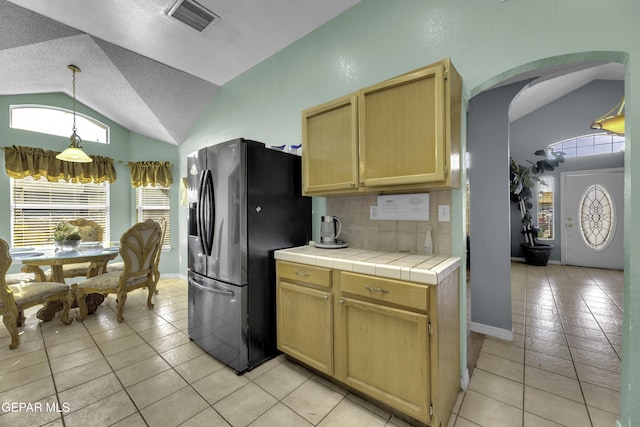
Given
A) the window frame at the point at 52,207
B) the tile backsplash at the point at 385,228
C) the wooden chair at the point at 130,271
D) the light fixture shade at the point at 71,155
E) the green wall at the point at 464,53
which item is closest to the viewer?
the green wall at the point at 464,53

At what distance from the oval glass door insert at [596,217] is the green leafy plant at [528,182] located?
84 centimetres

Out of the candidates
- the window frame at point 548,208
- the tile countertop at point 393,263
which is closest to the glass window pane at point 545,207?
the window frame at point 548,208

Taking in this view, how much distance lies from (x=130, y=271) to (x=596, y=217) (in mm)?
8632

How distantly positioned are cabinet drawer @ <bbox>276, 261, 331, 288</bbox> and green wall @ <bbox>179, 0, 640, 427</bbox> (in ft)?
3.09

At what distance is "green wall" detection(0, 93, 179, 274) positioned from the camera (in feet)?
11.9

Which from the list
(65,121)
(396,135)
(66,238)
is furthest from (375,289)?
(65,121)

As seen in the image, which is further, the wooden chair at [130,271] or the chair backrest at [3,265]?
the wooden chair at [130,271]

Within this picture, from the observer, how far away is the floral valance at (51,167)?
11.7 ft

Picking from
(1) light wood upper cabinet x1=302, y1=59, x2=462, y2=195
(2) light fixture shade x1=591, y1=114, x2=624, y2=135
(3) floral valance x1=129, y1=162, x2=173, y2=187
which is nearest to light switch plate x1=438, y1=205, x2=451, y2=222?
(1) light wood upper cabinet x1=302, y1=59, x2=462, y2=195

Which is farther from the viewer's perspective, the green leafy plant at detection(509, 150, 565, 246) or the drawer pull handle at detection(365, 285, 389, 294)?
the green leafy plant at detection(509, 150, 565, 246)

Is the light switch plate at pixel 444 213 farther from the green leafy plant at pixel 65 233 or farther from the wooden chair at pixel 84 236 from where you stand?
the wooden chair at pixel 84 236

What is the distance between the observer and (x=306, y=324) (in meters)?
1.88

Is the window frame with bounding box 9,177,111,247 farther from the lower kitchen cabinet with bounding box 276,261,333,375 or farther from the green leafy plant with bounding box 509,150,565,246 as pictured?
the green leafy plant with bounding box 509,150,565,246

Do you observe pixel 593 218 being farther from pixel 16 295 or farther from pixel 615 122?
pixel 16 295
